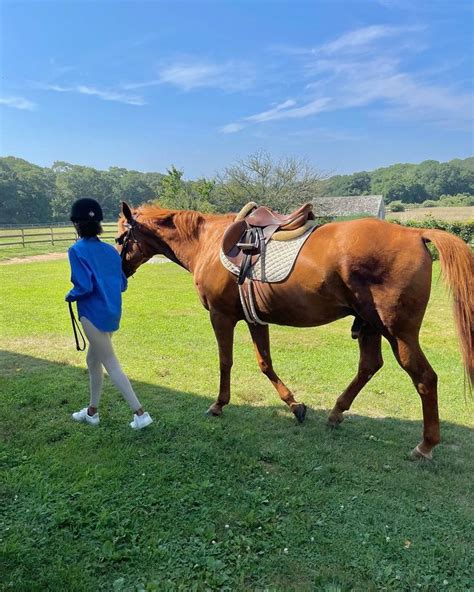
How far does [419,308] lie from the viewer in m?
2.82

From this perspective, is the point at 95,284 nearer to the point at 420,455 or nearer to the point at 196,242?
the point at 196,242

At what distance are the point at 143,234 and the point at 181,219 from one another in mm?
435

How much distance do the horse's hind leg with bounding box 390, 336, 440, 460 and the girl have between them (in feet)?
7.16

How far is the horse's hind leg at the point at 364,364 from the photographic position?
140 inches

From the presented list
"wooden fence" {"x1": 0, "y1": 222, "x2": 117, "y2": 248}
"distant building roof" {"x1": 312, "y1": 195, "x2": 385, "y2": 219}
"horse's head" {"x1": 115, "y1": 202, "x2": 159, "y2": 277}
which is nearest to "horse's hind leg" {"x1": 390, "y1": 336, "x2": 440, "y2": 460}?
"horse's head" {"x1": 115, "y1": 202, "x2": 159, "y2": 277}

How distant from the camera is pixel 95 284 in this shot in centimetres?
318

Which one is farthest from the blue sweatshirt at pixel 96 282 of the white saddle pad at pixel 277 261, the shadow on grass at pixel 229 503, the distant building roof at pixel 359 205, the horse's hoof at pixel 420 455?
the distant building roof at pixel 359 205

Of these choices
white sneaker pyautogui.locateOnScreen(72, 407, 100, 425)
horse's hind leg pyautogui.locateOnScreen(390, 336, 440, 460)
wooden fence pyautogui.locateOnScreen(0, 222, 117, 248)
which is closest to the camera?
horse's hind leg pyautogui.locateOnScreen(390, 336, 440, 460)

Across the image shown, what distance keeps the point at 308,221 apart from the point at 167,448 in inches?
86.7

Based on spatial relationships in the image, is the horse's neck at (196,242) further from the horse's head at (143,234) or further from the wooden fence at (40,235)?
the wooden fence at (40,235)

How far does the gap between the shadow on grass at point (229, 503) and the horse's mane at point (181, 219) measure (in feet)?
5.96

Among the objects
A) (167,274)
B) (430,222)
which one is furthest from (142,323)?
(430,222)

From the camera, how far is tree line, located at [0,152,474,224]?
28953 millimetres

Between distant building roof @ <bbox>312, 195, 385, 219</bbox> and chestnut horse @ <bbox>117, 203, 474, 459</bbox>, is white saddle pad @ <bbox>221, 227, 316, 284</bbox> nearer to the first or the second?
chestnut horse @ <bbox>117, 203, 474, 459</bbox>
